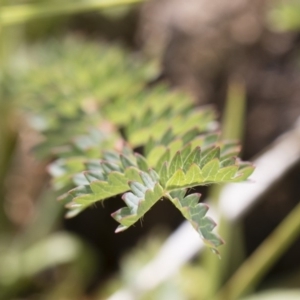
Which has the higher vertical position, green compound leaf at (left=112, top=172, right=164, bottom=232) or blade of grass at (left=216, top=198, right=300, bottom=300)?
green compound leaf at (left=112, top=172, right=164, bottom=232)

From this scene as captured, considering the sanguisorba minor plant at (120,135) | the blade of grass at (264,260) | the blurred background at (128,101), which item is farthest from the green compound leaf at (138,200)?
the blade of grass at (264,260)

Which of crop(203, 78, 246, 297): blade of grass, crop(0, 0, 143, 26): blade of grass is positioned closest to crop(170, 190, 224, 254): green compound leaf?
crop(0, 0, 143, 26): blade of grass

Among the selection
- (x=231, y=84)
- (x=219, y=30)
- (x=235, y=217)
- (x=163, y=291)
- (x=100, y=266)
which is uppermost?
(x=219, y=30)

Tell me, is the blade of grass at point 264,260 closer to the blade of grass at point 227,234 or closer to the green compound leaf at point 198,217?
the blade of grass at point 227,234

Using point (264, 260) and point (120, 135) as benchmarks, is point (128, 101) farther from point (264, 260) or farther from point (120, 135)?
point (264, 260)

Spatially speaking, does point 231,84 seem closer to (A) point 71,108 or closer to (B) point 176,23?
(B) point 176,23

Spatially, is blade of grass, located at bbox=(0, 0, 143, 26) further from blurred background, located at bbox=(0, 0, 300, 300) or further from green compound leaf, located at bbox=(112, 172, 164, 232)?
green compound leaf, located at bbox=(112, 172, 164, 232)

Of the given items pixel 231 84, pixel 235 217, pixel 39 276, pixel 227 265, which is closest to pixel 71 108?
pixel 235 217
